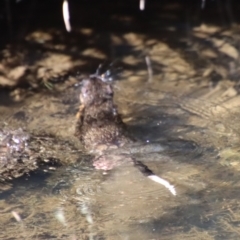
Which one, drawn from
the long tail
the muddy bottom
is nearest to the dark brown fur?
the muddy bottom

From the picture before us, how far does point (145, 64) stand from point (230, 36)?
3.17ft

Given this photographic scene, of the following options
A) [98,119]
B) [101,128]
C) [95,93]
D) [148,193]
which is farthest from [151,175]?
[95,93]

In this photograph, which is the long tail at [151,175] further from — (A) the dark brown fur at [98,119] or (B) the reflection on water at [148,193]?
(A) the dark brown fur at [98,119]

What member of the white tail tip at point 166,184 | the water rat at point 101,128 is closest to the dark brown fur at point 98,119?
the water rat at point 101,128

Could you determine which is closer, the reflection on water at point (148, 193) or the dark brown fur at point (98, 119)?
the reflection on water at point (148, 193)

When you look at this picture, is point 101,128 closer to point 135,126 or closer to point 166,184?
point 135,126

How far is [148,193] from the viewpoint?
11.2 feet

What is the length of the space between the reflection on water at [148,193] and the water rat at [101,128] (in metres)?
0.08

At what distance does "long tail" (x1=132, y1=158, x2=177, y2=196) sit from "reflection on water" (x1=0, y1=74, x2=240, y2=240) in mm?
41

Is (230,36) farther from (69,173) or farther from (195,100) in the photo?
(69,173)

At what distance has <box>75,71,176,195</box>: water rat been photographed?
3.73m

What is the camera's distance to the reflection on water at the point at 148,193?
121 inches

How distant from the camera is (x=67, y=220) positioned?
318 centimetres

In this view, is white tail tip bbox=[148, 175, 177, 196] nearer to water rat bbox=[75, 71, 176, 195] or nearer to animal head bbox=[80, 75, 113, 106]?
water rat bbox=[75, 71, 176, 195]
